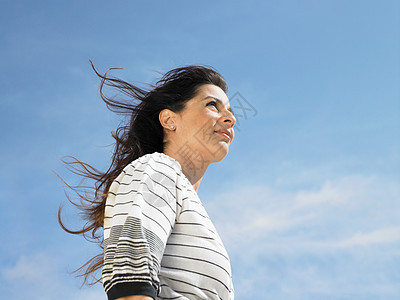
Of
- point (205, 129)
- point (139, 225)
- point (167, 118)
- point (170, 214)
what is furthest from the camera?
point (167, 118)

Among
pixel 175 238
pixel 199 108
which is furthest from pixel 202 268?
pixel 199 108

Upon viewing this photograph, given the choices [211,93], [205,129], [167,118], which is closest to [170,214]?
[205,129]

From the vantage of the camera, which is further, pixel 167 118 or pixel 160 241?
pixel 167 118

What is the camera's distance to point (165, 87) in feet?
10.6

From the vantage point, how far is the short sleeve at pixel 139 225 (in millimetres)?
1671

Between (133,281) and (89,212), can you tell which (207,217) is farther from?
(89,212)

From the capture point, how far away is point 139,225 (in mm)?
1781

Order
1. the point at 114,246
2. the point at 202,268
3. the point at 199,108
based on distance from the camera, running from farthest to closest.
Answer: the point at 199,108
the point at 202,268
the point at 114,246

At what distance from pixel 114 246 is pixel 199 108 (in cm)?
131

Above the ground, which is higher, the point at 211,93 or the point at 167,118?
the point at 211,93

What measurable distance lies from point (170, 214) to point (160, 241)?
0.16m

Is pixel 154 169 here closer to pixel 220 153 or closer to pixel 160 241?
pixel 160 241

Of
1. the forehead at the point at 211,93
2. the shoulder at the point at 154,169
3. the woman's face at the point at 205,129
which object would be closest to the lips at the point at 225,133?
the woman's face at the point at 205,129

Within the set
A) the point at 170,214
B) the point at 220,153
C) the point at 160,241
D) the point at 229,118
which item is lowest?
the point at 160,241
